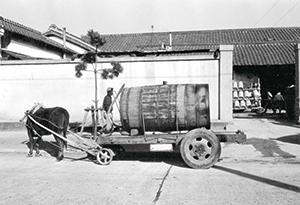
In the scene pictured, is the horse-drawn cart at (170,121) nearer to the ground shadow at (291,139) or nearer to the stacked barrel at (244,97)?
the ground shadow at (291,139)

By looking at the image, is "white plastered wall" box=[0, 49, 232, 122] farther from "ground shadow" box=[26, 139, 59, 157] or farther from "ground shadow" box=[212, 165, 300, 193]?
"ground shadow" box=[212, 165, 300, 193]

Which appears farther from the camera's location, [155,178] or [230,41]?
[230,41]

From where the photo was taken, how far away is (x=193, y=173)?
7.19 metres

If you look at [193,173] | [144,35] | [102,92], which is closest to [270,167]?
[193,173]

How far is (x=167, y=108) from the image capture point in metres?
7.96

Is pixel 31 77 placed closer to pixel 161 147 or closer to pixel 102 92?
pixel 102 92

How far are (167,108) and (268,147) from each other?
12.2ft

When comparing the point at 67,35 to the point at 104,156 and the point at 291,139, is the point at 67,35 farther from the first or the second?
the point at 104,156

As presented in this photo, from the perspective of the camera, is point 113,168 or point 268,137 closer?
point 113,168

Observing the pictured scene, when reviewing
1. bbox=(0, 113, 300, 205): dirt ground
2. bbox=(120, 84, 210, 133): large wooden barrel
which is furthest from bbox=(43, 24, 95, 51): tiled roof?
bbox=(120, 84, 210, 133): large wooden barrel

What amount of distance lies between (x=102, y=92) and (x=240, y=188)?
883 cm

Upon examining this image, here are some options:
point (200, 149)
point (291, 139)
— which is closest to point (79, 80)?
point (200, 149)

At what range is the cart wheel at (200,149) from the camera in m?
7.50

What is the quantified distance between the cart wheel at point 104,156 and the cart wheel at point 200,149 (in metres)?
1.72
